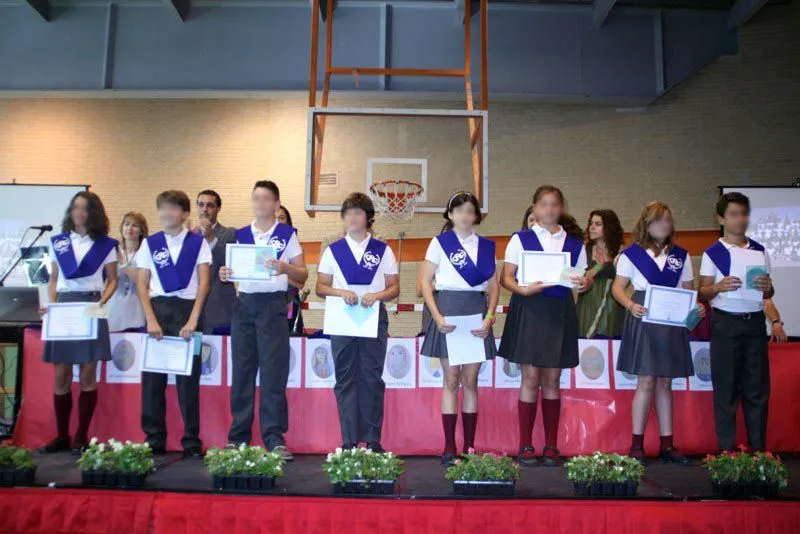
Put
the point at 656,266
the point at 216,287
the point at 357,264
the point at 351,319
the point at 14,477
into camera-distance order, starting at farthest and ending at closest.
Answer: the point at 216,287 < the point at 656,266 < the point at 357,264 < the point at 351,319 < the point at 14,477

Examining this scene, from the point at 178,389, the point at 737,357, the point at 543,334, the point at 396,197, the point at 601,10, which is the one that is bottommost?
the point at 178,389

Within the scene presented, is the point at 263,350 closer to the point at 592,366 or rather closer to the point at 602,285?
the point at 592,366

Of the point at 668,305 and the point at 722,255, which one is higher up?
the point at 722,255

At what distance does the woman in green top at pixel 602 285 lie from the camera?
4.80m

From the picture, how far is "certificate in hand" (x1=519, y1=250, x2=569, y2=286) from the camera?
3.66m

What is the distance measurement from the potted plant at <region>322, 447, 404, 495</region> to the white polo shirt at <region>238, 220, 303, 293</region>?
4.02 ft

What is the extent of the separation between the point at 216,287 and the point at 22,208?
19.5 ft

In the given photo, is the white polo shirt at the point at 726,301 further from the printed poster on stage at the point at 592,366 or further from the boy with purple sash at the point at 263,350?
the boy with purple sash at the point at 263,350

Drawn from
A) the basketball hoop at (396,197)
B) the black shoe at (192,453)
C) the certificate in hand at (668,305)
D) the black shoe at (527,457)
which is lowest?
the black shoe at (192,453)

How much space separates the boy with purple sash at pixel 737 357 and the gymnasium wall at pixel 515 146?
5029 mm

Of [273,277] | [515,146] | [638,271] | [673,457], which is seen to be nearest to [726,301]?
[638,271]

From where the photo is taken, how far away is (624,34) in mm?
8523

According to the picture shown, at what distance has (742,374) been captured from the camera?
399 cm

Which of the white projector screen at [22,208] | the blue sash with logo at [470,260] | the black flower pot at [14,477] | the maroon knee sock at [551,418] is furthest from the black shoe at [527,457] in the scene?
the white projector screen at [22,208]
